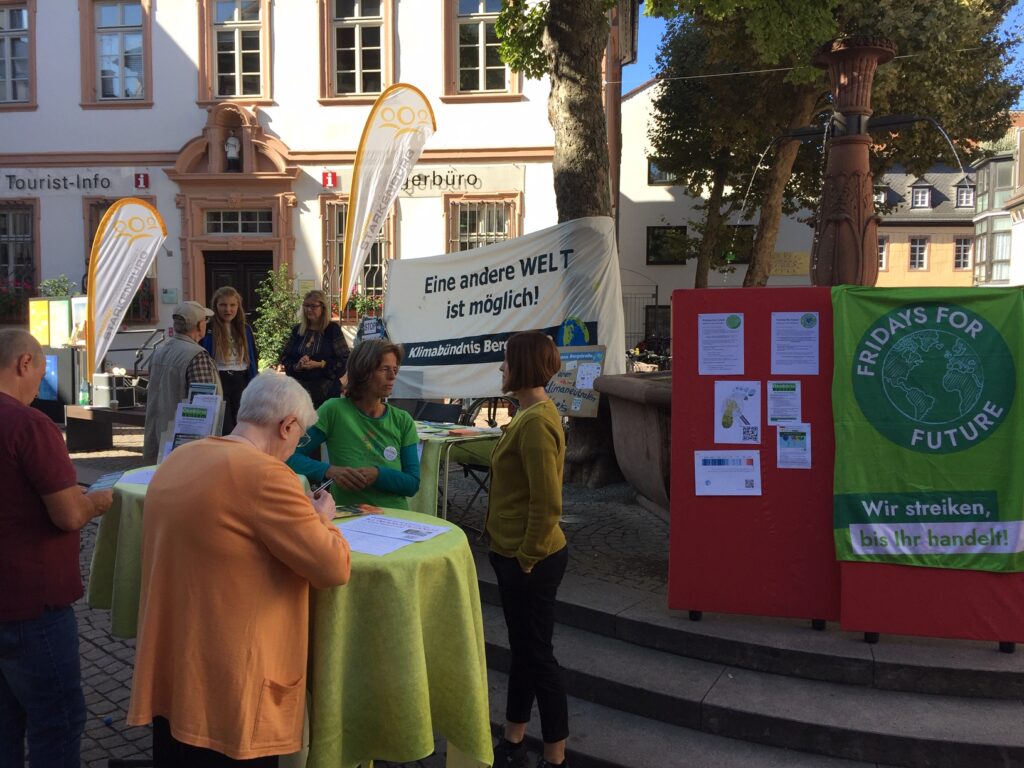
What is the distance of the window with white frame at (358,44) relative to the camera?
1673cm

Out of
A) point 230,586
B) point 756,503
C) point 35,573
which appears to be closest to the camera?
point 230,586

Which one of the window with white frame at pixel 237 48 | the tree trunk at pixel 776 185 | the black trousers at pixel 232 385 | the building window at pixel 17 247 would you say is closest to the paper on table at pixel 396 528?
the black trousers at pixel 232 385

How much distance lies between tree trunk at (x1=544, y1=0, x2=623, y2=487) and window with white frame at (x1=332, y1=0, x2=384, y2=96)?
9905mm

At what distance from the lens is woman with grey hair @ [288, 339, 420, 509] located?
369 cm

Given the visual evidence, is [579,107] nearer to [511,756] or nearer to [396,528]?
[396,528]

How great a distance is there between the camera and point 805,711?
356cm

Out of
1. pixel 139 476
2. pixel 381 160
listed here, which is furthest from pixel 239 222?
pixel 139 476

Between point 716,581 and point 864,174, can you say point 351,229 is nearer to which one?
point 864,174

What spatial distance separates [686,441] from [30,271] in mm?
17190

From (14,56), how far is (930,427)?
19343 millimetres

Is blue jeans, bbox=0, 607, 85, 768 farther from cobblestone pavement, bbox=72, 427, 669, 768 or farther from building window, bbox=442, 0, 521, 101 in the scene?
building window, bbox=442, 0, 521, 101

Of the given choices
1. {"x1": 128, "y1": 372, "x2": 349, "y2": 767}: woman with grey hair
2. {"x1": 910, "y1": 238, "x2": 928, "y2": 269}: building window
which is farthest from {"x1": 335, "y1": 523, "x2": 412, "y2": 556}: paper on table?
{"x1": 910, "y1": 238, "x2": 928, "y2": 269}: building window

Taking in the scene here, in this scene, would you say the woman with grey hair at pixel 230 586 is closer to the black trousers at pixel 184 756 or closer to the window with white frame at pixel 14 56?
the black trousers at pixel 184 756

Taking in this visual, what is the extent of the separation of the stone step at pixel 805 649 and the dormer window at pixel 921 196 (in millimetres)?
48106
